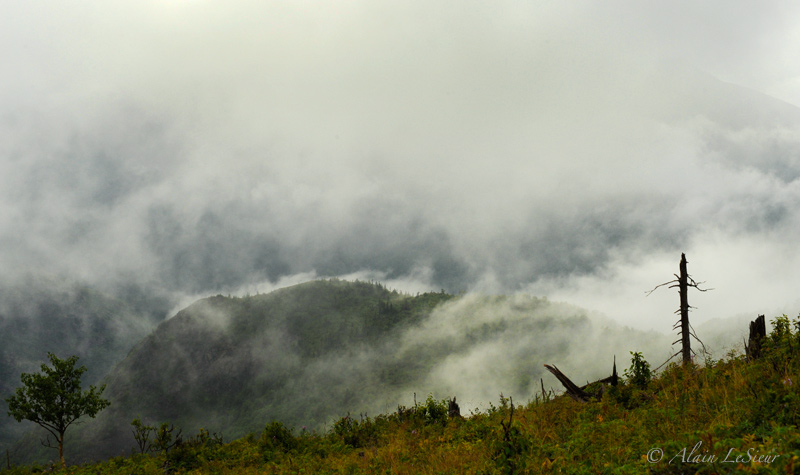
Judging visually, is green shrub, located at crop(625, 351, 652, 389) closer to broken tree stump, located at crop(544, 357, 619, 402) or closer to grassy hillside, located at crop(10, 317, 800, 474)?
grassy hillside, located at crop(10, 317, 800, 474)

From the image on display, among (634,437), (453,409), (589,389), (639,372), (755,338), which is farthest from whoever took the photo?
(453,409)

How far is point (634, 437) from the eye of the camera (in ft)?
29.6

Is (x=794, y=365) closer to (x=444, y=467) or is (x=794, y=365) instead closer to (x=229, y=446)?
(x=444, y=467)

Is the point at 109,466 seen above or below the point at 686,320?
below

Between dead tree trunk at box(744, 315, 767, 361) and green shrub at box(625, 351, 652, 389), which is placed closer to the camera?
dead tree trunk at box(744, 315, 767, 361)

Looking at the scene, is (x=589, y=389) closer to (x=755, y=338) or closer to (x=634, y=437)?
(x=755, y=338)

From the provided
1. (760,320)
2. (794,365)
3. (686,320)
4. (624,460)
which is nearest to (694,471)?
(624,460)

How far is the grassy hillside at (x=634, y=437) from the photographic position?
6344 millimetres

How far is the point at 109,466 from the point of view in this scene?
21.2m

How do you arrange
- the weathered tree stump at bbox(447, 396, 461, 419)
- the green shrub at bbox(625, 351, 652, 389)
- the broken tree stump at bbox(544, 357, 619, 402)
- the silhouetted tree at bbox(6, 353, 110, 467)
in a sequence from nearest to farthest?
the green shrub at bbox(625, 351, 652, 389)
the broken tree stump at bbox(544, 357, 619, 402)
the weathered tree stump at bbox(447, 396, 461, 419)
the silhouetted tree at bbox(6, 353, 110, 467)

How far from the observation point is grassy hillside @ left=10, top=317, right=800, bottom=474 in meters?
6.34

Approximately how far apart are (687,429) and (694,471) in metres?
2.63

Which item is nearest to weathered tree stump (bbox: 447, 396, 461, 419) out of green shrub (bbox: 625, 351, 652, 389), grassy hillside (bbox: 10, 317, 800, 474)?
grassy hillside (bbox: 10, 317, 800, 474)

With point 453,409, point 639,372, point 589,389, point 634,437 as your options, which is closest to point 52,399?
point 453,409
